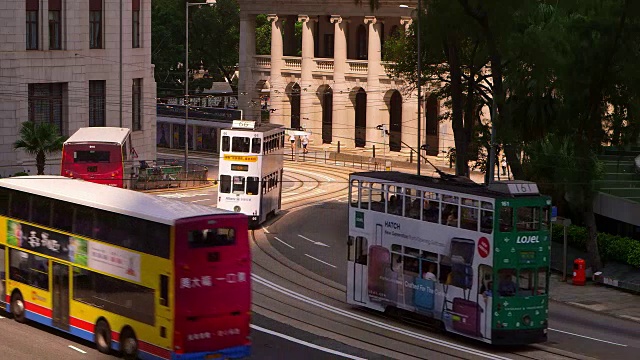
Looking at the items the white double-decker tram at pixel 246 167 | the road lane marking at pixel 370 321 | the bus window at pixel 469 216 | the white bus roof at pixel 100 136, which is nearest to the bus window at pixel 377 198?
the road lane marking at pixel 370 321

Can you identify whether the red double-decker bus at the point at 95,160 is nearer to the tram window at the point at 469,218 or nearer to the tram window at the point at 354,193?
the tram window at the point at 354,193

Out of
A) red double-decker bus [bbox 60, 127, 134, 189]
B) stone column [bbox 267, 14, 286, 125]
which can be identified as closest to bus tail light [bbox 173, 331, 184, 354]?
red double-decker bus [bbox 60, 127, 134, 189]

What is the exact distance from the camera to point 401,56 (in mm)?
73438

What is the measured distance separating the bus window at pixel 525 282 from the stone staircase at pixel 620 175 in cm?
1693

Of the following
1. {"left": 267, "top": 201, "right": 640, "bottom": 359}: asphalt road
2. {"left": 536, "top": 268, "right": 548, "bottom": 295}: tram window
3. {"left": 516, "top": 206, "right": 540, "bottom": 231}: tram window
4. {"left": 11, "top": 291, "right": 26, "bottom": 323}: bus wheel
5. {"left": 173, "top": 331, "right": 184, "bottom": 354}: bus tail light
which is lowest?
{"left": 267, "top": 201, "right": 640, "bottom": 359}: asphalt road

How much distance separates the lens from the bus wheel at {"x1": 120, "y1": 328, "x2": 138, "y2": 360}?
110ft

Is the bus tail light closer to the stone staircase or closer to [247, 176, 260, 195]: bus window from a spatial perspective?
the stone staircase

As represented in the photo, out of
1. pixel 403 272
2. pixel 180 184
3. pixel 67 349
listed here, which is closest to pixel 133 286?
pixel 67 349

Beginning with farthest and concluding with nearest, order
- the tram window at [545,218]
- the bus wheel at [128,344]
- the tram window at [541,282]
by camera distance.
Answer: the tram window at [541,282], the tram window at [545,218], the bus wheel at [128,344]

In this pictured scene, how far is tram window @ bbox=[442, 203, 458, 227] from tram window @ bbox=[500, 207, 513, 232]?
1.93m

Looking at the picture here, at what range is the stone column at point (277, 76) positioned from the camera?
110 metres

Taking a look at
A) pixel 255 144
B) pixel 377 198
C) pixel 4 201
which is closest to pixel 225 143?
pixel 255 144

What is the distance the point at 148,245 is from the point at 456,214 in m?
9.66

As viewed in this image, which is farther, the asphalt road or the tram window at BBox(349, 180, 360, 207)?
the tram window at BBox(349, 180, 360, 207)
